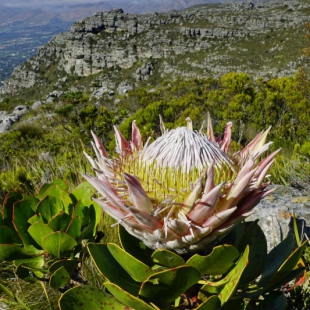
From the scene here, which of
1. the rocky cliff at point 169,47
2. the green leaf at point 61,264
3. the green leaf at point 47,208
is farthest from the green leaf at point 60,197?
the rocky cliff at point 169,47

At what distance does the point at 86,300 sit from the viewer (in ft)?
3.31

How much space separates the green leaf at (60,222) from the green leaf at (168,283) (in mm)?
419

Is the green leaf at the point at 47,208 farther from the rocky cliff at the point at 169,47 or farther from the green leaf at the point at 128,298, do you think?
the rocky cliff at the point at 169,47

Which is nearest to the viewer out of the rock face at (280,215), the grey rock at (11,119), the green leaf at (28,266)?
the green leaf at (28,266)

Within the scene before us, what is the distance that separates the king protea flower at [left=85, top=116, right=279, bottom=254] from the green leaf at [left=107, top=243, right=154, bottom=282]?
7cm

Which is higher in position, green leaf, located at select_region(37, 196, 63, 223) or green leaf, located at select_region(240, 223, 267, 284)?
green leaf, located at select_region(37, 196, 63, 223)

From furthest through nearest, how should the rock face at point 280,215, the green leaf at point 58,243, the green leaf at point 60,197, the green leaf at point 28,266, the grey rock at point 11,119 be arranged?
the grey rock at point 11,119 → the rock face at point 280,215 → the green leaf at point 60,197 → the green leaf at point 28,266 → the green leaf at point 58,243

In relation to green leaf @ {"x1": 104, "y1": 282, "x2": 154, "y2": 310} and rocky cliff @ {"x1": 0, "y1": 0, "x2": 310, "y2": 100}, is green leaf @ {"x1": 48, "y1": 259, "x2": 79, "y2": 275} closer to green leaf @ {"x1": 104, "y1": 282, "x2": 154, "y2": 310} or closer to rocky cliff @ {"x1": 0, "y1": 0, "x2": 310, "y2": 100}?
green leaf @ {"x1": 104, "y1": 282, "x2": 154, "y2": 310}

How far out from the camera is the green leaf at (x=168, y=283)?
86 cm

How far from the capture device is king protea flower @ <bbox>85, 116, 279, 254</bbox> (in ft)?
2.96

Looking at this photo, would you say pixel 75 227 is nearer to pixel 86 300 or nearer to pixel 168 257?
pixel 86 300

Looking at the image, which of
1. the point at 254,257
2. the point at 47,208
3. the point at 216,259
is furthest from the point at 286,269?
the point at 47,208

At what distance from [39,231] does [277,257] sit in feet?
2.71

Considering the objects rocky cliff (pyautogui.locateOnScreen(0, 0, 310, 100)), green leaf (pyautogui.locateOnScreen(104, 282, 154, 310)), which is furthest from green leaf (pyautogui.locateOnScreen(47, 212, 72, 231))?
rocky cliff (pyautogui.locateOnScreen(0, 0, 310, 100))
